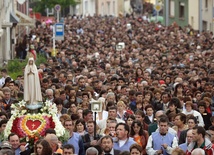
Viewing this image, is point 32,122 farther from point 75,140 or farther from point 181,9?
point 181,9

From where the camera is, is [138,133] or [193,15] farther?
[193,15]

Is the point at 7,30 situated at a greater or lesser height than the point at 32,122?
greater

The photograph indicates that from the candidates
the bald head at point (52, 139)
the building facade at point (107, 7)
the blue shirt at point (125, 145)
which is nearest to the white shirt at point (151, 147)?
the blue shirt at point (125, 145)

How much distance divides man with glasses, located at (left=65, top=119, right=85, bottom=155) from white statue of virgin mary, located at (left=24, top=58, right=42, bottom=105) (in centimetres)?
101

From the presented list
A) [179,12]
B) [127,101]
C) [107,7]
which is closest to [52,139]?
[127,101]

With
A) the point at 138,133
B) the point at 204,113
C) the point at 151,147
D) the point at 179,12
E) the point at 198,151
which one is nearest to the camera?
the point at 198,151

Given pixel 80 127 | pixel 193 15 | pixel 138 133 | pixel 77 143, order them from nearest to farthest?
pixel 77 143 → pixel 138 133 → pixel 80 127 → pixel 193 15

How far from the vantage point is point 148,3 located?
112 metres

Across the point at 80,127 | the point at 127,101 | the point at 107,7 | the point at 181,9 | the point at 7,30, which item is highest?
the point at 107,7

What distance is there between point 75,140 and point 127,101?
18.5ft

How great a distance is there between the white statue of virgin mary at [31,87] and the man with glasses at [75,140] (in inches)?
39.9

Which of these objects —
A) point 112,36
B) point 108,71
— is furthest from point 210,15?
point 108,71

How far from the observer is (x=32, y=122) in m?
19.0

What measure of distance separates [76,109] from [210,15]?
161 ft
